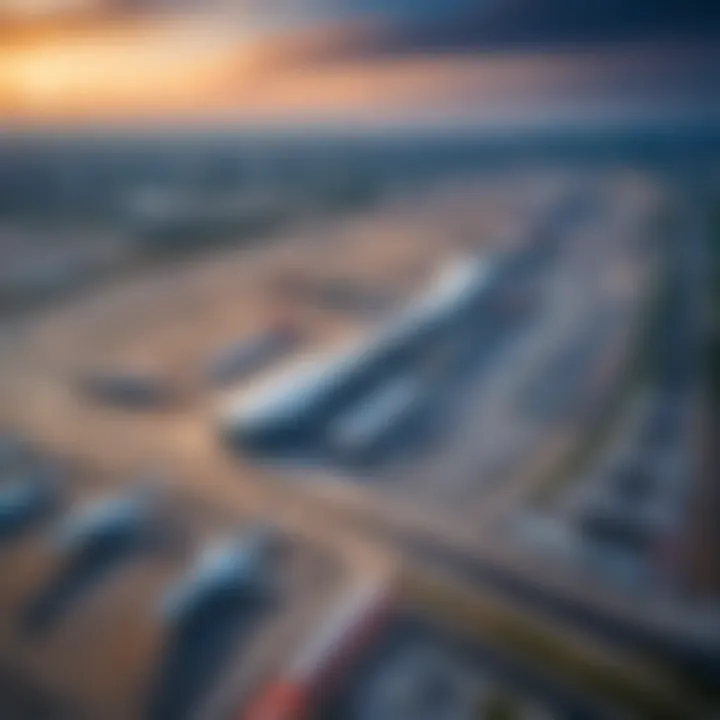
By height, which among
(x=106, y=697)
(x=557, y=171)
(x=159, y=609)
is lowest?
(x=106, y=697)

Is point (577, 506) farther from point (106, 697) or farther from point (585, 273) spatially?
point (585, 273)

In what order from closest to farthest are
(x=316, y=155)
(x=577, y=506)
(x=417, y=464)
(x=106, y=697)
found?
(x=106, y=697) < (x=577, y=506) < (x=417, y=464) < (x=316, y=155)

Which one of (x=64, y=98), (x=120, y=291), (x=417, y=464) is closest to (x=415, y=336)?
(x=417, y=464)

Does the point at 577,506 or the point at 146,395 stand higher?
the point at 577,506

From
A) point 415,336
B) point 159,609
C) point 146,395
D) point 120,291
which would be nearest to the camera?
point 159,609

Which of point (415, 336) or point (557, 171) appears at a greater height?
point (557, 171)

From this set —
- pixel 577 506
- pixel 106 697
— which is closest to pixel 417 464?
pixel 577 506

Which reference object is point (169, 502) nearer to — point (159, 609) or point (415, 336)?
point (159, 609)

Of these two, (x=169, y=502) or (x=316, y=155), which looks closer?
(x=169, y=502)

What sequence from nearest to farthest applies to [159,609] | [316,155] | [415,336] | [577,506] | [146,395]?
1. [159,609]
2. [577,506]
3. [146,395]
4. [415,336]
5. [316,155]
